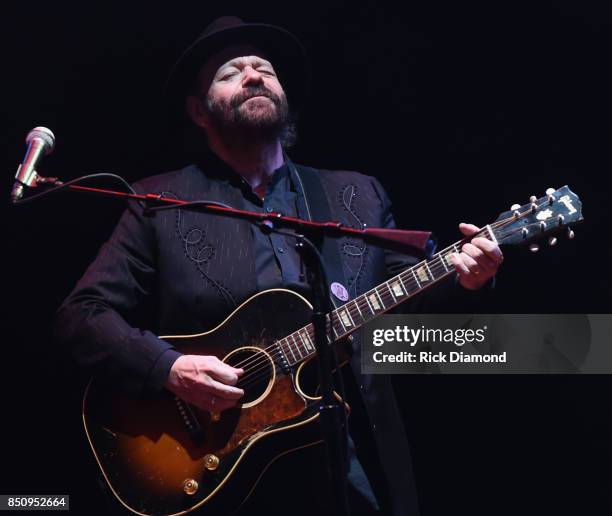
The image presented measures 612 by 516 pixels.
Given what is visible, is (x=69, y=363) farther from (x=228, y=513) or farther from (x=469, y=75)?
(x=469, y=75)

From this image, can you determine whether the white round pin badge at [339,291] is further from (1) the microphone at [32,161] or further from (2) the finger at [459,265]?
(1) the microphone at [32,161]

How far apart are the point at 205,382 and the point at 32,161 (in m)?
0.85

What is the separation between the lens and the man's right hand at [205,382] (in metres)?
2.36

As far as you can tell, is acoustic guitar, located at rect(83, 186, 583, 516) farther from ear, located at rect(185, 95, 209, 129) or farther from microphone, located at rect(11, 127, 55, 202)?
ear, located at rect(185, 95, 209, 129)

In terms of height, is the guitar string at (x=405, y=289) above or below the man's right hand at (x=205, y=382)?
above

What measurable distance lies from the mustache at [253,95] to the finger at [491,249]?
109 centimetres

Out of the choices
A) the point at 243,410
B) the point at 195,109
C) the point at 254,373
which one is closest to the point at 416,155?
the point at 195,109

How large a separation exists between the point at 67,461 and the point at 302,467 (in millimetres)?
1111

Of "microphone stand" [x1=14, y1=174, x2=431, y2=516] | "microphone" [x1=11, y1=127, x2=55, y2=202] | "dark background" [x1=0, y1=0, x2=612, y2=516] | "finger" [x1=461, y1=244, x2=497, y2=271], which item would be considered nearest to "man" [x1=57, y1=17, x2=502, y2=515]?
"finger" [x1=461, y1=244, x2=497, y2=271]

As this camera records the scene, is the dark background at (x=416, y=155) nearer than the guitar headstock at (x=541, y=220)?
No

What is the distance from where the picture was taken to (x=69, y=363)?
9.93ft

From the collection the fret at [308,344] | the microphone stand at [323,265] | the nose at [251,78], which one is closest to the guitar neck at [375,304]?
the fret at [308,344]

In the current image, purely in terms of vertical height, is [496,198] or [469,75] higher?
[469,75]

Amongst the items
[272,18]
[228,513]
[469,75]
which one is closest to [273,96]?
[272,18]
